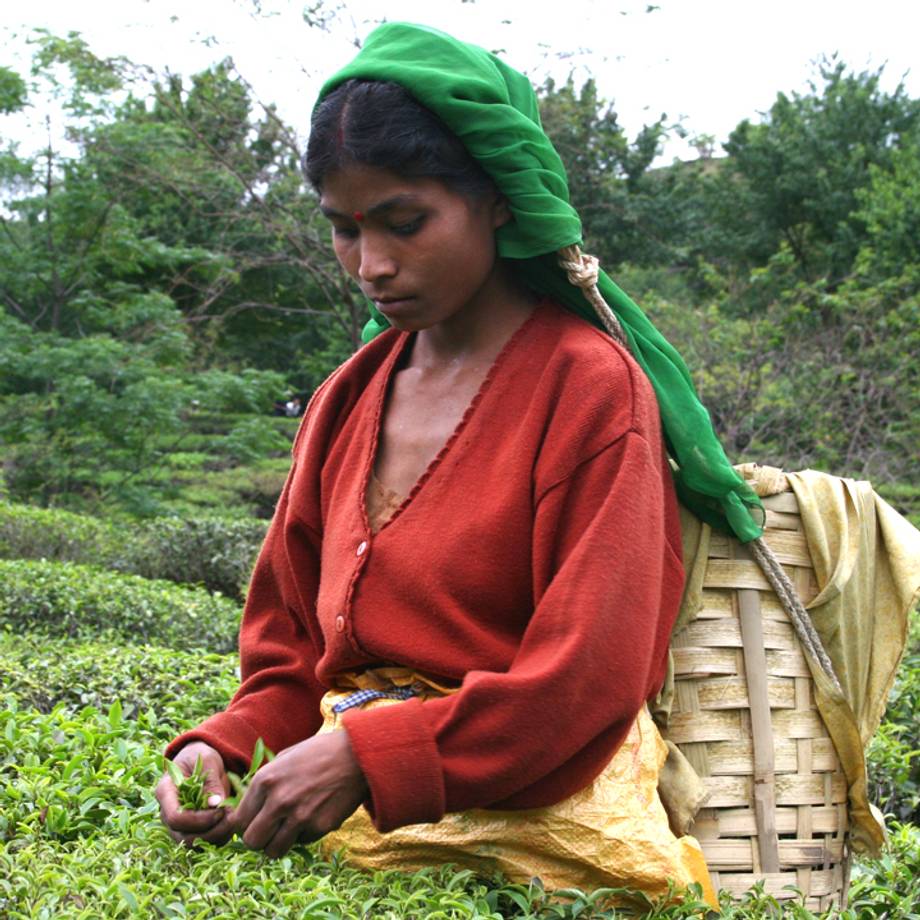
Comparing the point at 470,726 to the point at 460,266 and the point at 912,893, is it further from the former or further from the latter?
the point at 912,893

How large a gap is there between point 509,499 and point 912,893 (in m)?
1.26

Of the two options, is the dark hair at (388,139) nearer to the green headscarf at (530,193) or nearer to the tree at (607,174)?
the green headscarf at (530,193)

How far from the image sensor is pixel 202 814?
186 centimetres

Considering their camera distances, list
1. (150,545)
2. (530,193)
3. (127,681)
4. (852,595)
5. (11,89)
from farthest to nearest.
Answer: (11,89), (150,545), (127,681), (852,595), (530,193)

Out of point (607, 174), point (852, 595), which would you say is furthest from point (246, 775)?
point (607, 174)

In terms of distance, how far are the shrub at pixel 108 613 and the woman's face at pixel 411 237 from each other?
3605 mm

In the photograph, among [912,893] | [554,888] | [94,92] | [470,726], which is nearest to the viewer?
[470,726]

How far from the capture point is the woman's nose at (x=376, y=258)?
1.96m

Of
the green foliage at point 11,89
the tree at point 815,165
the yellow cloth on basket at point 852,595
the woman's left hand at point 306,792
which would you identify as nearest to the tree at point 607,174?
the tree at point 815,165

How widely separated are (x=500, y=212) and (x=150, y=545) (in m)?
7.25

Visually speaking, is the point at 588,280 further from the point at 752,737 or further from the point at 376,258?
the point at 752,737

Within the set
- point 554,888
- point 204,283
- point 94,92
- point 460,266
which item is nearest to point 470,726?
point 554,888

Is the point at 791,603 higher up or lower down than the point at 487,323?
lower down

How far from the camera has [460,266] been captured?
200cm
